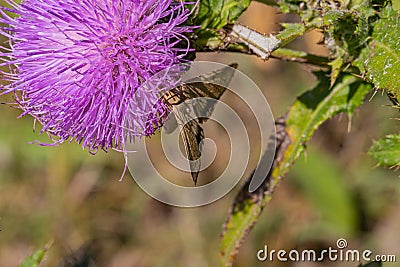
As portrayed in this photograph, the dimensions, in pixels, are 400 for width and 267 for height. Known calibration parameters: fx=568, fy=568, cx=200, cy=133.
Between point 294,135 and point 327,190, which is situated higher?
point 294,135

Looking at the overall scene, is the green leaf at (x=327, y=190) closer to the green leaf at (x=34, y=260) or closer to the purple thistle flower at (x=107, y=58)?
the purple thistle flower at (x=107, y=58)

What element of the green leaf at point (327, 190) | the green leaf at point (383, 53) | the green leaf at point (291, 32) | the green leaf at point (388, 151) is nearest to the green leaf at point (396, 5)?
the green leaf at point (383, 53)

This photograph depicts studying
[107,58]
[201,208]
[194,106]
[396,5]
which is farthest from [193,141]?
[201,208]

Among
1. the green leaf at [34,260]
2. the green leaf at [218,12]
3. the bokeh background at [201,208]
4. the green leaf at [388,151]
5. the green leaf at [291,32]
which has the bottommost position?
the bokeh background at [201,208]

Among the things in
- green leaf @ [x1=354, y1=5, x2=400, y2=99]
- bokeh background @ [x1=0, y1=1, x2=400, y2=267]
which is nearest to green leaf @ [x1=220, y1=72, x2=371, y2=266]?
green leaf @ [x1=354, y1=5, x2=400, y2=99]

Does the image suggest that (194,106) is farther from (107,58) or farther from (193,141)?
(107,58)

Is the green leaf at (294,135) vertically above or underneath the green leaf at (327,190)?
above
